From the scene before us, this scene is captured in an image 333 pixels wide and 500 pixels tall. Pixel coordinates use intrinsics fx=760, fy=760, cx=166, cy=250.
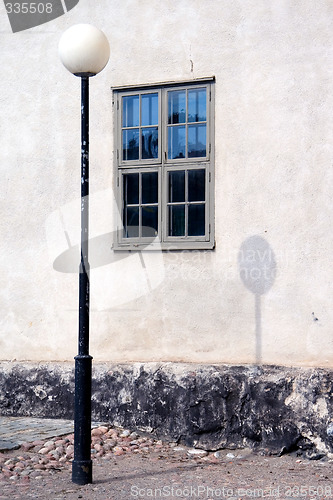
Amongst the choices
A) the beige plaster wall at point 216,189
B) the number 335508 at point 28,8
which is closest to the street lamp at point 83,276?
the beige plaster wall at point 216,189

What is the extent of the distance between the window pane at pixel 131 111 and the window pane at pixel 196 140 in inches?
24.1

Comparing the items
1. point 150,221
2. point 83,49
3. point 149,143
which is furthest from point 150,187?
point 83,49

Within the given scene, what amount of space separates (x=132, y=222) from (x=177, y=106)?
127cm

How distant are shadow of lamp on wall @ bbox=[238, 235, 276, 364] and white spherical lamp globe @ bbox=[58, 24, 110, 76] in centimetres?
234

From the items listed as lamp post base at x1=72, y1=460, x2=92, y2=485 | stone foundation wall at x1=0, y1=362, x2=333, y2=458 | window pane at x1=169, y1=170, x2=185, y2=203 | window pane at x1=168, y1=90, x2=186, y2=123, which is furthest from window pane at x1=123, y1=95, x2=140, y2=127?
lamp post base at x1=72, y1=460, x2=92, y2=485

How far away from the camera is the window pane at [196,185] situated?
760 centimetres

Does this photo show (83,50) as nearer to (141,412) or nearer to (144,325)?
(144,325)

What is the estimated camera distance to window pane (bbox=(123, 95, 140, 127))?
789cm

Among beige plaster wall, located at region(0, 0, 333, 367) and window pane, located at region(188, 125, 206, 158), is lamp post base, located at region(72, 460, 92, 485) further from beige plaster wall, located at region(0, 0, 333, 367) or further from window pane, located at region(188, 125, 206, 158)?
window pane, located at region(188, 125, 206, 158)

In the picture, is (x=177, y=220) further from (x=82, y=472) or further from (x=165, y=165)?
(x=82, y=472)

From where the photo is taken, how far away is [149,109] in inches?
309

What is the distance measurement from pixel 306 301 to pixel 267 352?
0.61 meters

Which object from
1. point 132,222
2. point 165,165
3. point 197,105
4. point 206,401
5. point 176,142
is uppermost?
point 197,105

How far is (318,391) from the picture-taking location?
22.6ft
